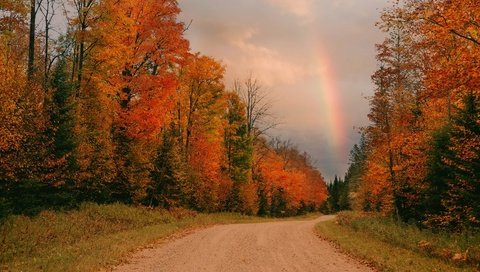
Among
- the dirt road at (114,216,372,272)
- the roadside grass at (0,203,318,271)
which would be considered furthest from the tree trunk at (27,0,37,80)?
the dirt road at (114,216,372,272)

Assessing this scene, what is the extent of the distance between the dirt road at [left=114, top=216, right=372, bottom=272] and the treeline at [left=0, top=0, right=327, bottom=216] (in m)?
7.47

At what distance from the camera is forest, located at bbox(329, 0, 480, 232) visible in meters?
12.7

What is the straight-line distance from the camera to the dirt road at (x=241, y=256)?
13.3 metres

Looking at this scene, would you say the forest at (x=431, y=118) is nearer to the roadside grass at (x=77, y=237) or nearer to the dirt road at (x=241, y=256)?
the dirt road at (x=241, y=256)

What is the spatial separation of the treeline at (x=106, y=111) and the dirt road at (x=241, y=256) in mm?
7469

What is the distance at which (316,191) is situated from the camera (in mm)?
104875

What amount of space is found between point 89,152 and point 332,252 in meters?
15.1

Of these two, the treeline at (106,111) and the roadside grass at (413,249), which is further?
the treeline at (106,111)

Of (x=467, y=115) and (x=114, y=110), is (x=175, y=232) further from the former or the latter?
(x=467, y=115)

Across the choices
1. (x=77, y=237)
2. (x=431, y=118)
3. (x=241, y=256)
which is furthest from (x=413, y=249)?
(x=77, y=237)

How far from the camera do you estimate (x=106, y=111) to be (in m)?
26.8

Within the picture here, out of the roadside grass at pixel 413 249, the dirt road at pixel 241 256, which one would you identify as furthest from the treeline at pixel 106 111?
the roadside grass at pixel 413 249

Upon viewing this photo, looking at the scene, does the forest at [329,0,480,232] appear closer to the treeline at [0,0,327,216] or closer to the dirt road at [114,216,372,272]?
the dirt road at [114,216,372,272]

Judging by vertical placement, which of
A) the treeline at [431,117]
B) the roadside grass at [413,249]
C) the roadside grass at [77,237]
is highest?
the treeline at [431,117]
